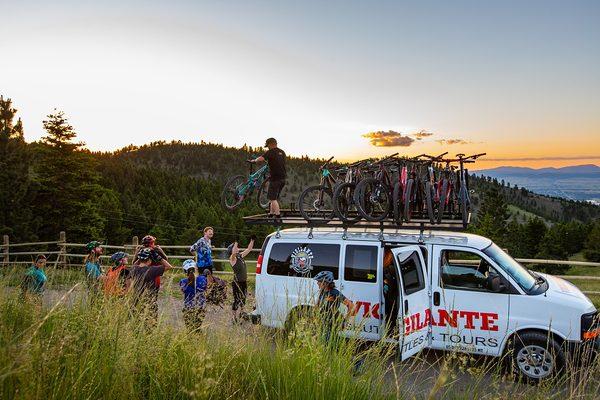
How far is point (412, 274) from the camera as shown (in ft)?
20.5

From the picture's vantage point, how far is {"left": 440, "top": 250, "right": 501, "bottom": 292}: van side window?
6246 mm

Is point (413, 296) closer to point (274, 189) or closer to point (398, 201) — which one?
point (398, 201)

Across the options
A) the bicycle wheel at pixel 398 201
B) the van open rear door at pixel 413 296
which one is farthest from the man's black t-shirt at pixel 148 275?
the bicycle wheel at pixel 398 201

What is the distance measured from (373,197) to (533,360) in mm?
3851

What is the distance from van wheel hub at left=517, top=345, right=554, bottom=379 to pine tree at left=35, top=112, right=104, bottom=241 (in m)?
44.8

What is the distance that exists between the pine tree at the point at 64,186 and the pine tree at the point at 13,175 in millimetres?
4065

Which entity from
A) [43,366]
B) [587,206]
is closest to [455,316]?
[43,366]

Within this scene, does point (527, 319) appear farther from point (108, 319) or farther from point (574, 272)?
point (574, 272)

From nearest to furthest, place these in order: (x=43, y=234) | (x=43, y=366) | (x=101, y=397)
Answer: (x=43, y=366) < (x=101, y=397) < (x=43, y=234)

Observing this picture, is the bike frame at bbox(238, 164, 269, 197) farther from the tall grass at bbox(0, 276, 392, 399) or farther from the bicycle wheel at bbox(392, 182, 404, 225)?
the tall grass at bbox(0, 276, 392, 399)

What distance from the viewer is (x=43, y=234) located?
4188 cm

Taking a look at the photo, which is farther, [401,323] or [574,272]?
[574,272]

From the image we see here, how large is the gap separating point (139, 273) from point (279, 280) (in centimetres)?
227

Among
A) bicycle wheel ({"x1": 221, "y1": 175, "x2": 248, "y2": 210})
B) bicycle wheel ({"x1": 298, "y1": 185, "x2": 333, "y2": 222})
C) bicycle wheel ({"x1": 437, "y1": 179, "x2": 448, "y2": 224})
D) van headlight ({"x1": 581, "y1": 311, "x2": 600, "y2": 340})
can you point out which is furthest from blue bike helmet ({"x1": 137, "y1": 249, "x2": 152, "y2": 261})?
van headlight ({"x1": 581, "y1": 311, "x2": 600, "y2": 340})
